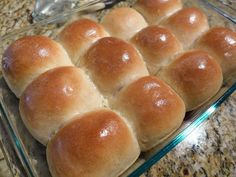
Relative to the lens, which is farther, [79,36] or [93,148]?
[79,36]

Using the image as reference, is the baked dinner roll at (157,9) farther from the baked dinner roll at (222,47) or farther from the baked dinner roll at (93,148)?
the baked dinner roll at (93,148)

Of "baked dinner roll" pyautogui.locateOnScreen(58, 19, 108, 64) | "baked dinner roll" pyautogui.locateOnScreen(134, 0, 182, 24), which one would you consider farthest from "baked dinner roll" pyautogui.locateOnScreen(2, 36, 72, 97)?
"baked dinner roll" pyautogui.locateOnScreen(134, 0, 182, 24)

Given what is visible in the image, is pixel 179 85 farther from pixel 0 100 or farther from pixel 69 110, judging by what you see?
pixel 0 100

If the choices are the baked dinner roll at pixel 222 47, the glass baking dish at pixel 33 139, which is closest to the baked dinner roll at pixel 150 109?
the glass baking dish at pixel 33 139

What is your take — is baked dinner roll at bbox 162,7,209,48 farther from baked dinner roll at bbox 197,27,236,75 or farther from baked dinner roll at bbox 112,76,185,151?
baked dinner roll at bbox 112,76,185,151

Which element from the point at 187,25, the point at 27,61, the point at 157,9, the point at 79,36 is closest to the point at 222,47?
the point at 187,25

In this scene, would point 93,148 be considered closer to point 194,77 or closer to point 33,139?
point 33,139
